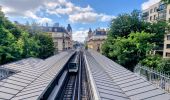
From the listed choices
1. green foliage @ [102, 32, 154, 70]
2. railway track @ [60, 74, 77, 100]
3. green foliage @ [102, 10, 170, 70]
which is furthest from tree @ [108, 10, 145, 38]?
railway track @ [60, 74, 77, 100]

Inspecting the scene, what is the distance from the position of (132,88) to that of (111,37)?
95.7 feet

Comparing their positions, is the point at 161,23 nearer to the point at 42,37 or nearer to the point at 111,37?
the point at 111,37

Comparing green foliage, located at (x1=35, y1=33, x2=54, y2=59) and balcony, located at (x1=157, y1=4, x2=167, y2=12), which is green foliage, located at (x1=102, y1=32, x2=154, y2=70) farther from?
balcony, located at (x1=157, y1=4, x2=167, y2=12)

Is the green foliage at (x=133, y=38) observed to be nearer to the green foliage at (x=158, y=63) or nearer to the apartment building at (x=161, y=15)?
the green foliage at (x=158, y=63)

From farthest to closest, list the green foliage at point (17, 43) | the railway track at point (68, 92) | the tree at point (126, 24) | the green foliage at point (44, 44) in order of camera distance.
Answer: the green foliage at point (44, 44) < the tree at point (126, 24) < the green foliage at point (17, 43) < the railway track at point (68, 92)

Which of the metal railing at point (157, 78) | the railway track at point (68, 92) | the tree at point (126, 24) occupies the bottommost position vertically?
the railway track at point (68, 92)

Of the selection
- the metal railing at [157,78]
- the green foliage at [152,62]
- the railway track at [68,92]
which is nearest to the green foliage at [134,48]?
the green foliage at [152,62]

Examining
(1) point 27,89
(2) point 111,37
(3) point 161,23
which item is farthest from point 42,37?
(1) point 27,89

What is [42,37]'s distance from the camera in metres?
50.9

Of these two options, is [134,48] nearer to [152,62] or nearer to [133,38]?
[133,38]

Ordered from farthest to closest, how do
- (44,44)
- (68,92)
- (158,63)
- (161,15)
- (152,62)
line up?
(161,15), (44,44), (152,62), (158,63), (68,92)

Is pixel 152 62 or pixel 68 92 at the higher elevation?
pixel 152 62

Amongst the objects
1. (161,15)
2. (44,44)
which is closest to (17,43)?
(44,44)

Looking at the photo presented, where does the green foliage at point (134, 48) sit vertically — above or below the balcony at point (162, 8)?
below
